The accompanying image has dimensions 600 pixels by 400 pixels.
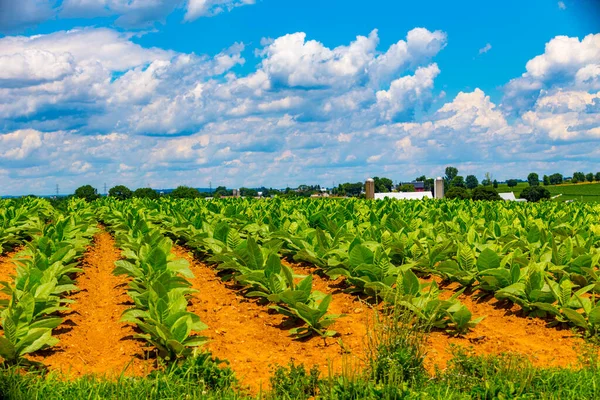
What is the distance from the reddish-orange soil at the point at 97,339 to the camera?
5.36 metres

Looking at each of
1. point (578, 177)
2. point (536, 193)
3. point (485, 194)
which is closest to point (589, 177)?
point (578, 177)

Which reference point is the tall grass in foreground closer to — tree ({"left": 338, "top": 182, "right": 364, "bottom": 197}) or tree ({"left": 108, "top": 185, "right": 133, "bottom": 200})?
tree ({"left": 108, "top": 185, "right": 133, "bottom": 200})

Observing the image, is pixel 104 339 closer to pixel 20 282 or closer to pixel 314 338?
pixel 20 282

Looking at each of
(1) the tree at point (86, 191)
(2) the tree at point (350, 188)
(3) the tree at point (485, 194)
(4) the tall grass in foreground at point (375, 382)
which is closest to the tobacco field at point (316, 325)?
(4) the tall grass in foreground at point (375, 382)

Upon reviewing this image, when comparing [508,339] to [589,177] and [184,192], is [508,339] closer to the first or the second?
[184,192]

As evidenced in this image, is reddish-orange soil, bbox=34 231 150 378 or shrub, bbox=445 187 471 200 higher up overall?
shrub, bbox=445 187 471 200

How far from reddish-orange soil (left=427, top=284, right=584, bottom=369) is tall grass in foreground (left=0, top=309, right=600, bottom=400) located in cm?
51

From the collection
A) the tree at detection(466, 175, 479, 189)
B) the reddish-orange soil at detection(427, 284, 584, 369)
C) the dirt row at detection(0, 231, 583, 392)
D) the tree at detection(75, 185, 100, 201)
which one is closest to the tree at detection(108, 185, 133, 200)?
the tree at detection(75, 185, 100, 201)

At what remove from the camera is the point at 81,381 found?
4.57 meters

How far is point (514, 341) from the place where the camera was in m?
6.11

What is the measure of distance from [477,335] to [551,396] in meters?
1.99

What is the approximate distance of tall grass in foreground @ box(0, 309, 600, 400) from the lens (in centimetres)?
429

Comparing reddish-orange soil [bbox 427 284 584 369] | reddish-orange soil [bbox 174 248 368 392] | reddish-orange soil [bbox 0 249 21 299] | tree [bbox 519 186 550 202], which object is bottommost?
tree [bbox 519 186 550 202]

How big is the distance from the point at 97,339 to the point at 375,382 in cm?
328
